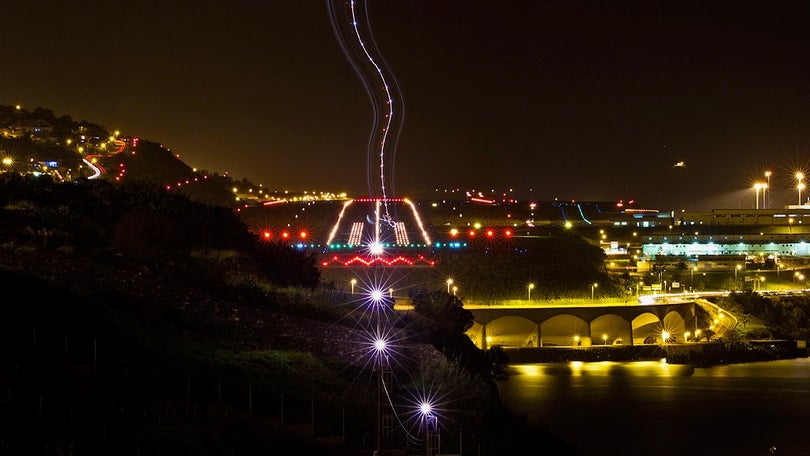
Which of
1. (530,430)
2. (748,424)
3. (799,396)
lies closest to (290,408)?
(530,430)

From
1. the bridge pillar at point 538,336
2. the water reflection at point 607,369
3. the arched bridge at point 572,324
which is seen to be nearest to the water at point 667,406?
the water reflection at point 607,369

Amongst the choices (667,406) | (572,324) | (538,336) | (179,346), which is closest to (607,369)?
(538,336)

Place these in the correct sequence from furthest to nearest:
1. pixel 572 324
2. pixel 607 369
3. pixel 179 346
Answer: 1. pixel 572 324
2. pixel 607 369
3. pixel 179 346

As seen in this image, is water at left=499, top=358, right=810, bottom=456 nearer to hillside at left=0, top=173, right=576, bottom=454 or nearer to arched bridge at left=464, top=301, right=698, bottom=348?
arched bridge at left=464, top=301, right=698, bottom=348

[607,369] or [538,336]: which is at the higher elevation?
[538,336]

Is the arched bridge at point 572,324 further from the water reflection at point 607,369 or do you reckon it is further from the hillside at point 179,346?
the hillside at point 179,346

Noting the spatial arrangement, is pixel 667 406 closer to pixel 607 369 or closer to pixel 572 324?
pixel 607 369

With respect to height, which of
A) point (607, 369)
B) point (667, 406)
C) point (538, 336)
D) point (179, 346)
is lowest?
point (667, 406)
